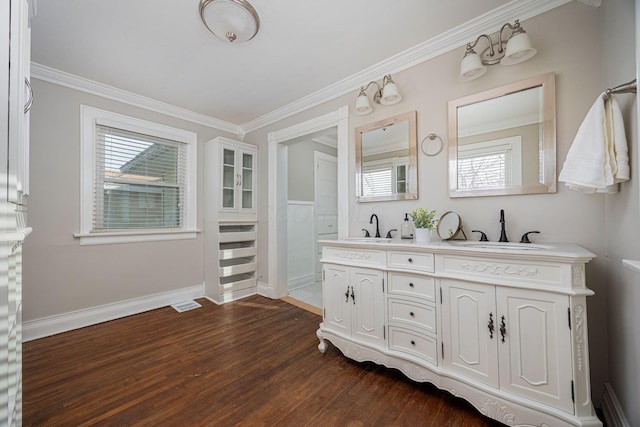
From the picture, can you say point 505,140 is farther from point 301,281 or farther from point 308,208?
point 301,281

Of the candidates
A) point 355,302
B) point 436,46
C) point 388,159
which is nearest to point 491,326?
point 355,302

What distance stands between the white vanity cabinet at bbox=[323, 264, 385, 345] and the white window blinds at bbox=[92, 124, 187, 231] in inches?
95.6

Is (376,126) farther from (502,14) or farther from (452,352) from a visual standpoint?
(452,352)

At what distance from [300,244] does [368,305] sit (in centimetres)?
239

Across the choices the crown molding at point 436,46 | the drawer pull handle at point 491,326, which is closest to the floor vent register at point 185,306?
the crown molding at point 436,46

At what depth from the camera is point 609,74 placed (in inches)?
54.7

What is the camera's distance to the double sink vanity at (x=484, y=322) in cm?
120

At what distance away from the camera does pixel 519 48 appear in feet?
5.08

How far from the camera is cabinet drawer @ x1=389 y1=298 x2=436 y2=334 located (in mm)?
1598

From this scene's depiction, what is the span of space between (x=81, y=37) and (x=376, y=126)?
99.3 inches

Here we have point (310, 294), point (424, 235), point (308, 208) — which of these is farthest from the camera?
point (308, 208)

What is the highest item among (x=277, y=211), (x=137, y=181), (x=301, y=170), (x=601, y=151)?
(x=301, y=170)

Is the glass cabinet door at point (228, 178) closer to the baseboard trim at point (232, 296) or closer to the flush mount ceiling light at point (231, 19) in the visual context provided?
the baseboard trim at point (232, 296)

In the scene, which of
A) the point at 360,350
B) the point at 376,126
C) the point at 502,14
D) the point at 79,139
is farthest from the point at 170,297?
the point at 502,14
